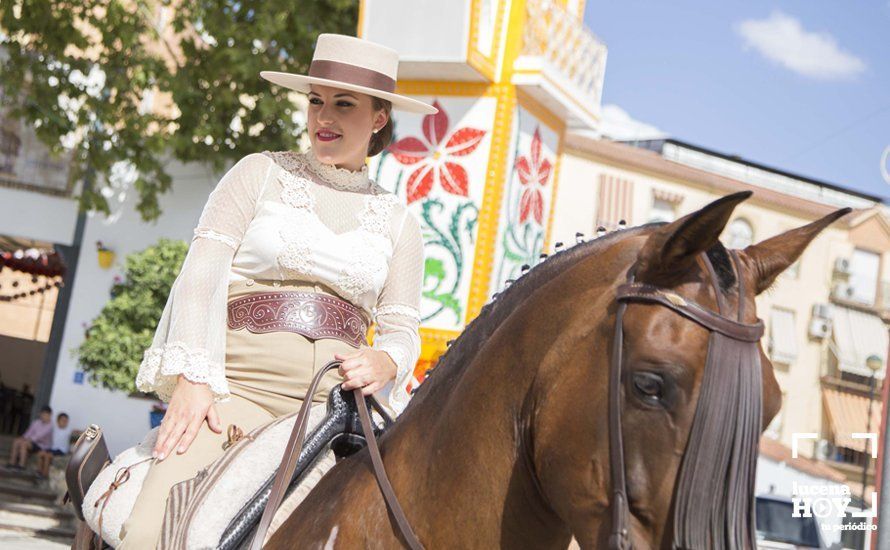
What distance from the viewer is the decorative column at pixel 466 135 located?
28.2 ft

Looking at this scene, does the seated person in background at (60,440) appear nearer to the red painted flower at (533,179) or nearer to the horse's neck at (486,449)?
the red painted flower at (533,179)

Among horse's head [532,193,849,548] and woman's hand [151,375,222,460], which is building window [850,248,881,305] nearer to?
woman's hand [151,375,222,460]

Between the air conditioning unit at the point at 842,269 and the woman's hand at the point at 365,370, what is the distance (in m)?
36.0

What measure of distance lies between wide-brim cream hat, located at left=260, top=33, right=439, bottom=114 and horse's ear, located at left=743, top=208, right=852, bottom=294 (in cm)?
122

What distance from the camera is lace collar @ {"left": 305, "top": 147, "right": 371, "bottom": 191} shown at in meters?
2.89

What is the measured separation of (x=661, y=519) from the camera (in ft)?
5.53

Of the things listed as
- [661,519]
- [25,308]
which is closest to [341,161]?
[661,519]

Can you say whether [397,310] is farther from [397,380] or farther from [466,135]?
[466,135]

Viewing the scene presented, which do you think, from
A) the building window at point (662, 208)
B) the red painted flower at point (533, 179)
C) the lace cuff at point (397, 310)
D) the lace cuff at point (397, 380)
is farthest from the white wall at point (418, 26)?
the building window at point (662, 208)

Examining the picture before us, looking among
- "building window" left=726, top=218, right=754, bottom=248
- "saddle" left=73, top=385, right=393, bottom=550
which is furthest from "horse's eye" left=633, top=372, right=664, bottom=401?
"building window" left=726, top=218, right=754, bottom=248

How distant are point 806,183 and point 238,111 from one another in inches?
1241

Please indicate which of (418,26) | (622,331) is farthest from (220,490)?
(418,26)

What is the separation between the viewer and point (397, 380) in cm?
276

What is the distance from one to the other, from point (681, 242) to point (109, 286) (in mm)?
14576
